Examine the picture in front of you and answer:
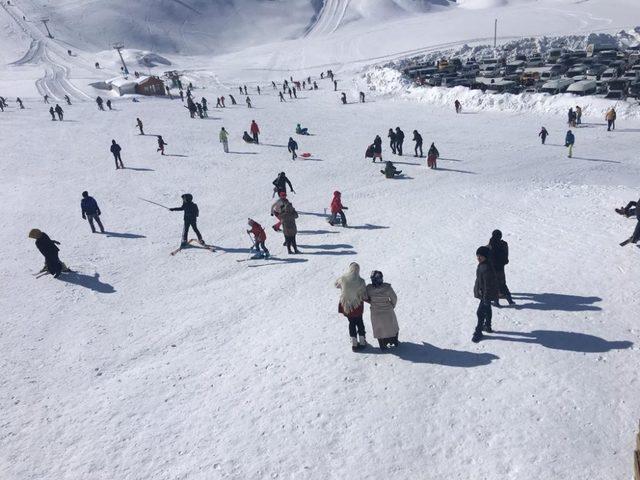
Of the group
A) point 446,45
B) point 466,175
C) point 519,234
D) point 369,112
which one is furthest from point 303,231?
point 446,45

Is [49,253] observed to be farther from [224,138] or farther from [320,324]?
[224,138]

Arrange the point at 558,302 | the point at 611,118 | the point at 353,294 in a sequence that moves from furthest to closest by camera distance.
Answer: the point at 611,118 → the point at 558,302 → the point at 353,294

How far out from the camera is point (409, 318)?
7.89 meters

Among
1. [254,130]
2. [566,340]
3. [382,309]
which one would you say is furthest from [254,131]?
[566,340]

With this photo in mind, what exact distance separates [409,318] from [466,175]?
36.2 ft

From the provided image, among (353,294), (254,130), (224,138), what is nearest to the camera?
(353,294)

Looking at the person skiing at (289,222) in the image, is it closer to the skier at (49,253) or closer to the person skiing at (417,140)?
the skier at (49,253)

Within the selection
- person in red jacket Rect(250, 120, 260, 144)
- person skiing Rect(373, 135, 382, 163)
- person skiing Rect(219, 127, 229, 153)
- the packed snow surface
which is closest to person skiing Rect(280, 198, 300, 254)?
the packed snow surface

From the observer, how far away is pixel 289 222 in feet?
36.8

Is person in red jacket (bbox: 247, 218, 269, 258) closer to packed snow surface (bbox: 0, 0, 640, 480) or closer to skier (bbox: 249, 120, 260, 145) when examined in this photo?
packed snow surface (bbox: 0, 0, 640, 480)

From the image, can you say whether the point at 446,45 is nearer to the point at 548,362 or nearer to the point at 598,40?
the point at 598,40

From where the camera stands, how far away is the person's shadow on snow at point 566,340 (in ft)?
21.4

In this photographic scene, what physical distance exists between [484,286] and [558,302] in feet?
7.13

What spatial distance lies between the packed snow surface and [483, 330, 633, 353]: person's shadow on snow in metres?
0.03
